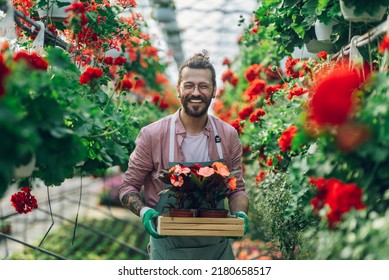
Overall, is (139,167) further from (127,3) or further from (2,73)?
(2,73)

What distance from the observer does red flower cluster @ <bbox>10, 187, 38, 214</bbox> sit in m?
3.17

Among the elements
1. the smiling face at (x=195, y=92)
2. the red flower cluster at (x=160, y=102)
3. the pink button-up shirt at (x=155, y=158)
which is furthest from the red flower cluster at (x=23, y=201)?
the red flower cluster at (x=160, y=102)

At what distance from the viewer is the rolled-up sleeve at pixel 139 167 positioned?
2975mm

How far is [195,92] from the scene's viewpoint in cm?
292

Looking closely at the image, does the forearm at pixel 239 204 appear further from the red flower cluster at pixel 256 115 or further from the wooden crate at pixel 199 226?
the red flower cluster at pixel 256 115

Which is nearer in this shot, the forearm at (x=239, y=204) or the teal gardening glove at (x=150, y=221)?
the teal gardening glove at (x=150, y=221)

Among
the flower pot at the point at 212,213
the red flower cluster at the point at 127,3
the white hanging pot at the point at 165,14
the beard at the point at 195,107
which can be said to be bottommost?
the flower pot at the point at 212,213

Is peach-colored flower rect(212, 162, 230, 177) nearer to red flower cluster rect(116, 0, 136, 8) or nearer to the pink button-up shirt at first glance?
the pink button-up shirt

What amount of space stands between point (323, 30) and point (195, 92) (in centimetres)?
68

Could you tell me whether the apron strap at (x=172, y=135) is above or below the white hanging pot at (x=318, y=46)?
below

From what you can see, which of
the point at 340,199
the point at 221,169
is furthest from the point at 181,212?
the point at 340,199
